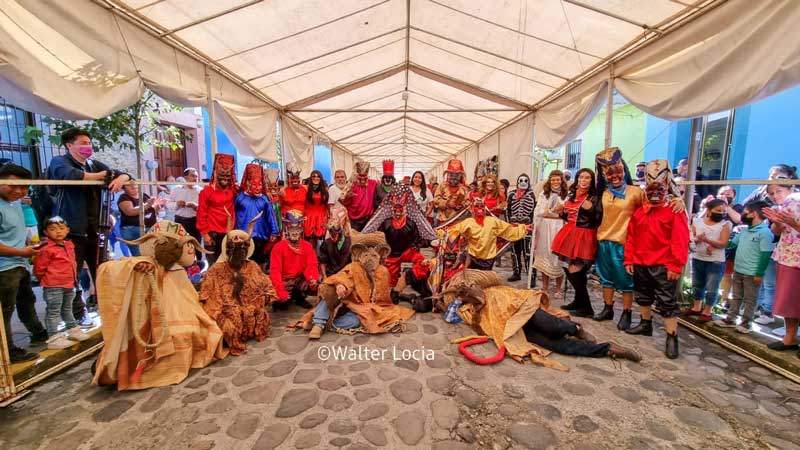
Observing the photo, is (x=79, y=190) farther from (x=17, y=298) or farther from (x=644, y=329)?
(x=644, y=329)

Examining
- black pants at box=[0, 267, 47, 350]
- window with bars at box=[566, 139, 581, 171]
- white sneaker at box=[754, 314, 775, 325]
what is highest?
window with bars at box=[566, 139, 581, 171]

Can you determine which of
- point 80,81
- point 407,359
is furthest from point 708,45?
point 80,81

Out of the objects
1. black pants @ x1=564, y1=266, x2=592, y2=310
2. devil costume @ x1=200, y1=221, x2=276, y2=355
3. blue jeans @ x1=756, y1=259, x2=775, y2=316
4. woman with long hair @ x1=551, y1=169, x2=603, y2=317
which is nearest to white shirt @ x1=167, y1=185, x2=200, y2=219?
devil costume @ x1=200, y1=221, x2=276, y2=355

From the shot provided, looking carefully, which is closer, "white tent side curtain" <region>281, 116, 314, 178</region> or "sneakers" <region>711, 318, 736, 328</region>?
"sneakers" <region>711, 318, 736, 328</region>

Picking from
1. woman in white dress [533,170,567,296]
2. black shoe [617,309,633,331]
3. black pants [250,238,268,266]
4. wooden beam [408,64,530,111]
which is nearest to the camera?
black shoe [617,309,633,331]

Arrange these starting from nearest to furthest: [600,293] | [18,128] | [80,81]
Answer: [80,81] < [600,293] < [18,128]

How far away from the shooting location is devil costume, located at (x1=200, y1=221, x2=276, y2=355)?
11.0 feet

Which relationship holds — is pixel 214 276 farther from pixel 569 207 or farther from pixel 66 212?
pixel 569 207

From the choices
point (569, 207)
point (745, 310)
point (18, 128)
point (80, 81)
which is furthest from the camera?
point (18, 128)

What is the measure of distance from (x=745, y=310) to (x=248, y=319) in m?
5.37

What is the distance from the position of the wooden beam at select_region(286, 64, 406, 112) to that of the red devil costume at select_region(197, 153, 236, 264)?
3874 mm

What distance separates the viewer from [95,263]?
358 cm

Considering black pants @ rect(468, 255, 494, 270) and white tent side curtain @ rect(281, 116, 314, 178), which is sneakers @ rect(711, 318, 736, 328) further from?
white tent side curtain @ rect(281, 116, 314, 178)

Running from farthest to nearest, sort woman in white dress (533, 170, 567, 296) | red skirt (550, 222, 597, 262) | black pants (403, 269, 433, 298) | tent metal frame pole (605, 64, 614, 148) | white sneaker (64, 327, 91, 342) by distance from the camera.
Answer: woman in white dress (533, 170, 567, 296) → tent metal frame pole (605, 64, 614, 148) → black pants (403, 269, 433, 298) → red skirt (550, 222, 597, 262) → white sneaker (64, 327, 91, 342)
